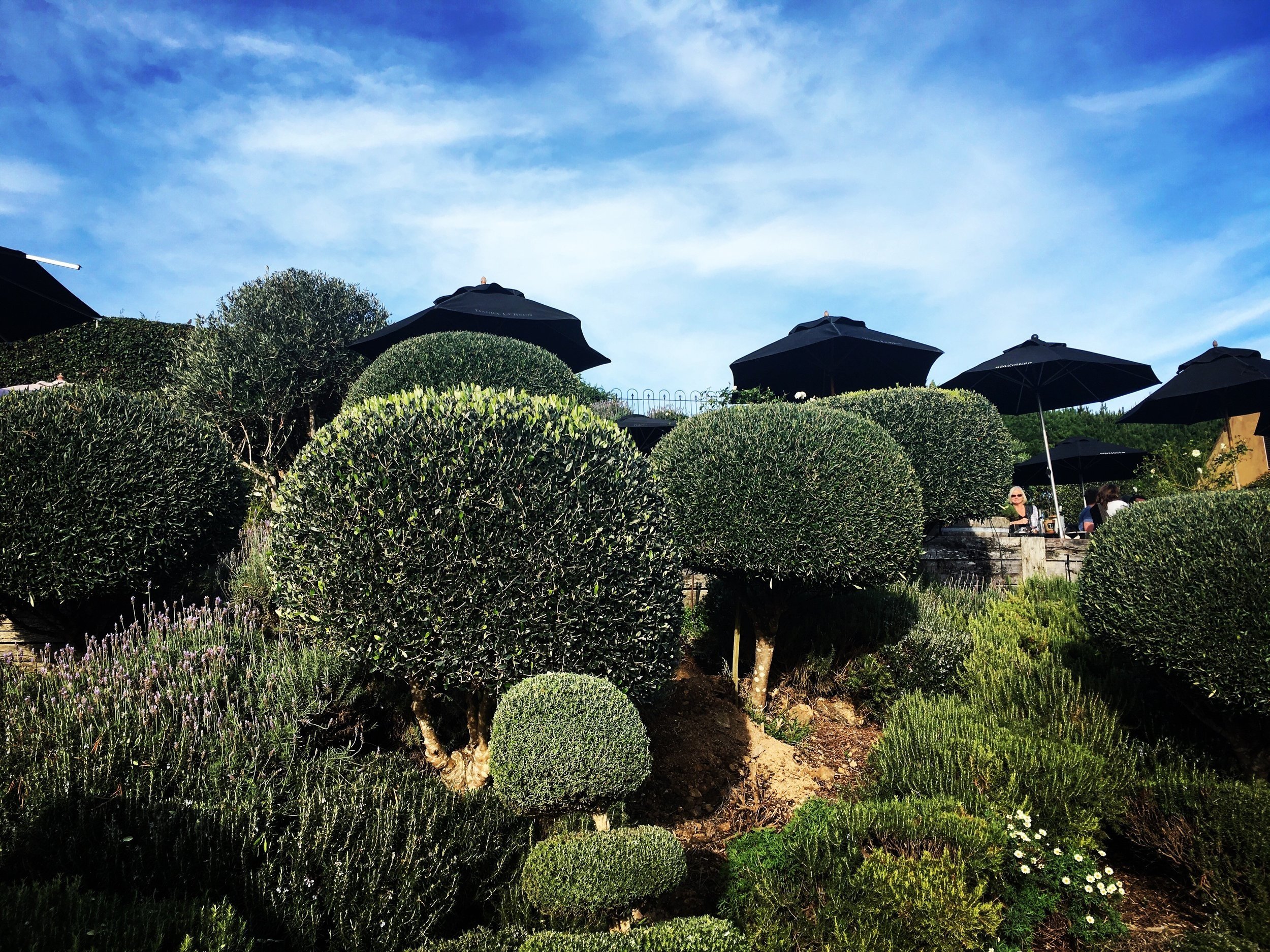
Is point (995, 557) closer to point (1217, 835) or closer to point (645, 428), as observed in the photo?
point (645, 428)

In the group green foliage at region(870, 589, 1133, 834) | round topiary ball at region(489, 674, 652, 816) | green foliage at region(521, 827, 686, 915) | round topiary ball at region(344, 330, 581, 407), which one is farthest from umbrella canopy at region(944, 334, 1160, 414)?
green foliage at region(521, 827, 686, 915)

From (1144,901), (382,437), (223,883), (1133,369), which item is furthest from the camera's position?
(1133,369)

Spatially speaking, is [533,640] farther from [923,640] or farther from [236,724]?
[923,640]

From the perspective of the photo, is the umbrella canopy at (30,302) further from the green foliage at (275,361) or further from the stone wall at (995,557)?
the stone wall at (995,557)

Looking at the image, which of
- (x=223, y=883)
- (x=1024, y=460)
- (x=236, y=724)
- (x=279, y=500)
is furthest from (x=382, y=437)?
(x=1024, y=460)

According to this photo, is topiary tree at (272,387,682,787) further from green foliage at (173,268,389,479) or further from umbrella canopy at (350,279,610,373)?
green foliage at (173,268,389,479)

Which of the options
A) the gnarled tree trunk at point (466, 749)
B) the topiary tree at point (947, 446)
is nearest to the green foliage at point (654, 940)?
the gnarled tree trunk at point (466, 749)

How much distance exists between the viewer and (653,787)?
6.43 m

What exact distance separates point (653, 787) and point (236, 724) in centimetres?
332

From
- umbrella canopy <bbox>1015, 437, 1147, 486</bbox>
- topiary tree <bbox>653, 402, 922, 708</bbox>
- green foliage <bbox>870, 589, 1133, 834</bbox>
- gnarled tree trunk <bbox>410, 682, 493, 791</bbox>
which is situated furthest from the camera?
umbrella canopy <bbox>1015, 437, 1147, 486</bbox>

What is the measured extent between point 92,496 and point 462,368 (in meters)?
4.01

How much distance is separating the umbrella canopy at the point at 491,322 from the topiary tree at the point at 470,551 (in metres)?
7.25

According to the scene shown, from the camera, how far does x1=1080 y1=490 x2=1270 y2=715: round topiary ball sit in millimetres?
5457

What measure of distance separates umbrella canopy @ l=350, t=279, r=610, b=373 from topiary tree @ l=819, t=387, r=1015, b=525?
4755mm
